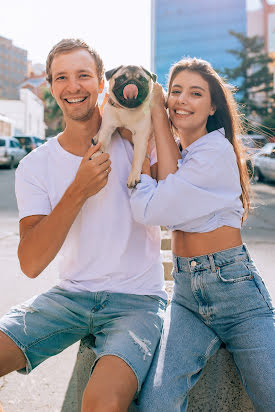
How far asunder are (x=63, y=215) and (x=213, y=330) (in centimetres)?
84

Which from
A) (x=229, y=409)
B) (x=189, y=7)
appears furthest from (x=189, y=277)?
(x=189, y=7)

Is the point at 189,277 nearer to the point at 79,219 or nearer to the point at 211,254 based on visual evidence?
the point at 211,254

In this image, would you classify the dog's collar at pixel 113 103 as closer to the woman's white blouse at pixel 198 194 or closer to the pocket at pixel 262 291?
the woman's white blouse at pixel 198 194

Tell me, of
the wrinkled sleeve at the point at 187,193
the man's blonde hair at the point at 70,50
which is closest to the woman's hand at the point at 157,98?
the man's blonde hair at the point at 70,50

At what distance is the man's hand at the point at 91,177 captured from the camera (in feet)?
6.18

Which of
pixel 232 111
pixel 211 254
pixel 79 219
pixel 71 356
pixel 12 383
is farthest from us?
pixel 71 356

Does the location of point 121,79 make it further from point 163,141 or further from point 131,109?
point 163,141

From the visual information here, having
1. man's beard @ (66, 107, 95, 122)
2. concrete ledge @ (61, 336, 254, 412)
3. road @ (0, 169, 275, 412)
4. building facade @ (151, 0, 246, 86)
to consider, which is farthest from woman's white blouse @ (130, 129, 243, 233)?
building facade @ (151, 0, 246, 86)

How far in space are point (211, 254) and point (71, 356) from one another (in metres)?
1.45

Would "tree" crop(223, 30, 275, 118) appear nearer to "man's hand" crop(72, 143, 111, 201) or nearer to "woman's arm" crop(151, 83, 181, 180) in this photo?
"woman's arm" crop(151, 83, 181, 180)

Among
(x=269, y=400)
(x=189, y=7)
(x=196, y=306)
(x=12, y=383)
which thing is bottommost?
(x=12, y=383)

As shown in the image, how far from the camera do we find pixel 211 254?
1902 mm

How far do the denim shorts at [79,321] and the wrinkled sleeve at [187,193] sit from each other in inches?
15.2

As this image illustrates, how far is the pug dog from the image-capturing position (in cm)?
207
